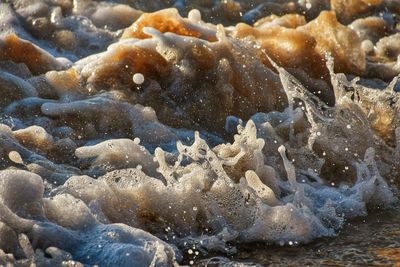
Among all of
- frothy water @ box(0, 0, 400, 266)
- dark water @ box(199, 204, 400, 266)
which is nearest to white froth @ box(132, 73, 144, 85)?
frothy water @ box(0, 0, 400, 266)

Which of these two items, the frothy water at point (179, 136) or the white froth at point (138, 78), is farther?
the white froth at point (138, 78)

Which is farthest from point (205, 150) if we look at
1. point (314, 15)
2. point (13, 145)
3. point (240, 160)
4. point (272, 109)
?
point (314, 15)

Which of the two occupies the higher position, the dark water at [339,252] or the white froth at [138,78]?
the dark water at [339,252]

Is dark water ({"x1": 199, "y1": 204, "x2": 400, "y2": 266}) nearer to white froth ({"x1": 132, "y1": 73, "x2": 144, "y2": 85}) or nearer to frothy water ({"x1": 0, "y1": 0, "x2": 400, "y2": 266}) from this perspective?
frothy water ({"x1": 0, "y1": 0, "x2": 400, "y2": 266})

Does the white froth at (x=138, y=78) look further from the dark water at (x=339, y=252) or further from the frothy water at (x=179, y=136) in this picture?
the dark water at (x=339, y=252)

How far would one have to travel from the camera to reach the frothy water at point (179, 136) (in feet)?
10.3

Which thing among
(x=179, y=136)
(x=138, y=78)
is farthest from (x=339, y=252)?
(x=138, y=78)

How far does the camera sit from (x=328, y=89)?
5.34 metres

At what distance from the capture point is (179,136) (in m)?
4.47

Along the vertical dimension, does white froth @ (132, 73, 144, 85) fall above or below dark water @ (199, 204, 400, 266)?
below

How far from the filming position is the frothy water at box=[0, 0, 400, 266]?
313 centimetres

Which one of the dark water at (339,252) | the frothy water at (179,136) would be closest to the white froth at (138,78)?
the frothy water at (179,136)

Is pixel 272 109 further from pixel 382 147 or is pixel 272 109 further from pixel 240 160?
pixel 240 160

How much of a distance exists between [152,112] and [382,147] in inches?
48.5
